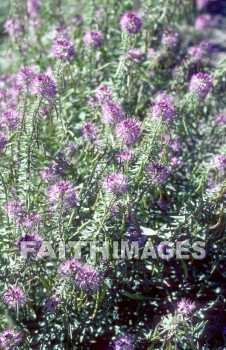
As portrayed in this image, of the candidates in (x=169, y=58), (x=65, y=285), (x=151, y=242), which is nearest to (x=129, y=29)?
(x=169, y=58)

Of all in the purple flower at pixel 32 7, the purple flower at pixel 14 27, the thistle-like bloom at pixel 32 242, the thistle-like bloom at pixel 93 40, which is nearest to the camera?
the thistle-like bloom at pixel 32 242

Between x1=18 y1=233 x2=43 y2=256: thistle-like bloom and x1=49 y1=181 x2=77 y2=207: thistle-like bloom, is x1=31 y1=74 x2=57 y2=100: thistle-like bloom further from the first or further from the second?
x1=18 y1=233 x2=43 y2=256: thistle-like bloom

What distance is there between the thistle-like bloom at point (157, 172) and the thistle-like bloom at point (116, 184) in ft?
0.54

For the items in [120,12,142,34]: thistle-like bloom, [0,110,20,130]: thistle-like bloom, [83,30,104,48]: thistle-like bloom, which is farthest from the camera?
[83,30,104,48]: thistle-like bloom

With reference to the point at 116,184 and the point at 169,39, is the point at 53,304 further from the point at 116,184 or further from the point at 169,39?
the point at 169,39

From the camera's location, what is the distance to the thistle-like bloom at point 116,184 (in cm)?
233

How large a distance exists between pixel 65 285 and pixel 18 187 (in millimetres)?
567

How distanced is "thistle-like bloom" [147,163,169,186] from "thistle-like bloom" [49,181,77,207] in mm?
319

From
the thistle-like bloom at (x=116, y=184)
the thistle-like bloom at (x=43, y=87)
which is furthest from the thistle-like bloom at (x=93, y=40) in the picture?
the thistle-like bloom at (x=116, y=184)

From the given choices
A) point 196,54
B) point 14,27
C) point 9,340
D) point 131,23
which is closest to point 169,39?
point 196,54

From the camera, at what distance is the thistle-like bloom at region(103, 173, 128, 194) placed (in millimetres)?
2332

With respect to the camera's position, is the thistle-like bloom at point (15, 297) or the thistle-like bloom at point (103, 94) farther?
the thistle-like bloom at point (103, 94)

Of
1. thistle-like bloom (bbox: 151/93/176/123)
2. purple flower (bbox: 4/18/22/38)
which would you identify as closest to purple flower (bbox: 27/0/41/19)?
purple flower (bbox: 4/18/22/38)

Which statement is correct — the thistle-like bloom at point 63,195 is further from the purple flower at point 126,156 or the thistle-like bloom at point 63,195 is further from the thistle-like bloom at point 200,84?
the thistle-like bloom at point 200,84
